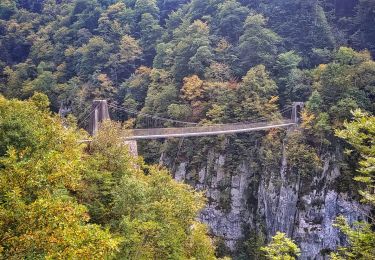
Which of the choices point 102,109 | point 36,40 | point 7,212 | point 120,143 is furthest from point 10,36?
point 7,212

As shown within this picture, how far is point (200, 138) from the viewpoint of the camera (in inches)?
650

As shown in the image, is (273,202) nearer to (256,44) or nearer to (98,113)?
(256,44)

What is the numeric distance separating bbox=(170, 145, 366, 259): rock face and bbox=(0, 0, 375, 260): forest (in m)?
0.05

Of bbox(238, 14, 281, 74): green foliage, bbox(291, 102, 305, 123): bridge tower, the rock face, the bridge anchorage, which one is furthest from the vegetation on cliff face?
Answer: bbox(238, 14, 281, 74): green foliage

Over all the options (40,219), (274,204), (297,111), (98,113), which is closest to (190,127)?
(98,113)

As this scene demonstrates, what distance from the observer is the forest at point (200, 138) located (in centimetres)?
601

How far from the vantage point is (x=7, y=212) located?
3750 mm

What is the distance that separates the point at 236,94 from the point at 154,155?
17.2 ft

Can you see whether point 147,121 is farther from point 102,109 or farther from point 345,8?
point 345,8

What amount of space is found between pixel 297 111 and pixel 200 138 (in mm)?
4541

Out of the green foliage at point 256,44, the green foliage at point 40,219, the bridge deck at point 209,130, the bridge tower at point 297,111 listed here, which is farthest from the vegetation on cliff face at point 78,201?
the green foliage at point 256,44

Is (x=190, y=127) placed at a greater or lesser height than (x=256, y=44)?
lesser

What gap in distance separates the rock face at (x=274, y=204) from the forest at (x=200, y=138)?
5 centimetres

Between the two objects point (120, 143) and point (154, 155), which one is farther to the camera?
point (154, 155)
